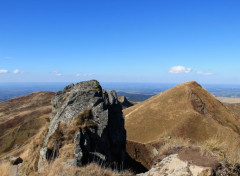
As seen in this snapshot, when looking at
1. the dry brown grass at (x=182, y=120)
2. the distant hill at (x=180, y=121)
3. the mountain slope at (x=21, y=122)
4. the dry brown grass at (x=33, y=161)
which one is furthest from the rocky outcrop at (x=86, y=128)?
the mountain slope at (x=21, y=122)

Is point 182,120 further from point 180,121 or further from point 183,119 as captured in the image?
point 180,121

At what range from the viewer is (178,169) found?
28.8 ft

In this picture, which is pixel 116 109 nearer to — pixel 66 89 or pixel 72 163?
pixel 66 89

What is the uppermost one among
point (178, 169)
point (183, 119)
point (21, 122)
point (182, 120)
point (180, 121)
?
point (178, 169)

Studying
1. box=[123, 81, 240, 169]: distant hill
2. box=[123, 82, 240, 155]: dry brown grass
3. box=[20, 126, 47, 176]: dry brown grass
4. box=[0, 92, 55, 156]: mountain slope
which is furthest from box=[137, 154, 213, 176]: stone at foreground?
box=[0, 92, 55, 156]: mountain slope

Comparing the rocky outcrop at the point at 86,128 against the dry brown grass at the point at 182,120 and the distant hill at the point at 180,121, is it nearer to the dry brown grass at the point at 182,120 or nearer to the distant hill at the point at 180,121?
the distant hill at the point at 180,121

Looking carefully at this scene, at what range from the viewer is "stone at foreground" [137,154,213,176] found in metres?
7.65

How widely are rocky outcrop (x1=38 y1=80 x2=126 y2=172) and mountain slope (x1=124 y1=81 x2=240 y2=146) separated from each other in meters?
23.2

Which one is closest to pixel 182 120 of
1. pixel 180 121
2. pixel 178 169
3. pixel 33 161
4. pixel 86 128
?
pixel 180 121

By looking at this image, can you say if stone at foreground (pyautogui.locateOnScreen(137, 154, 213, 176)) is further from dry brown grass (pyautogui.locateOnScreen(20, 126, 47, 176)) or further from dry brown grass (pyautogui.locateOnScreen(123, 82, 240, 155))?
dry brown grass (pyautogui.locateOnScreen(123, 82, 240, 155))

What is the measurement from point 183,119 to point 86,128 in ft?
122

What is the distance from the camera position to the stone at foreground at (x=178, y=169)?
7.65 metres

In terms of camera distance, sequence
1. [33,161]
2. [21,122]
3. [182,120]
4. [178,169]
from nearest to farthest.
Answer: [178,169]
[33,161]
[182,120]
[21,122]

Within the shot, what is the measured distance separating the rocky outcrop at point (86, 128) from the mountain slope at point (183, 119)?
76.3ft
